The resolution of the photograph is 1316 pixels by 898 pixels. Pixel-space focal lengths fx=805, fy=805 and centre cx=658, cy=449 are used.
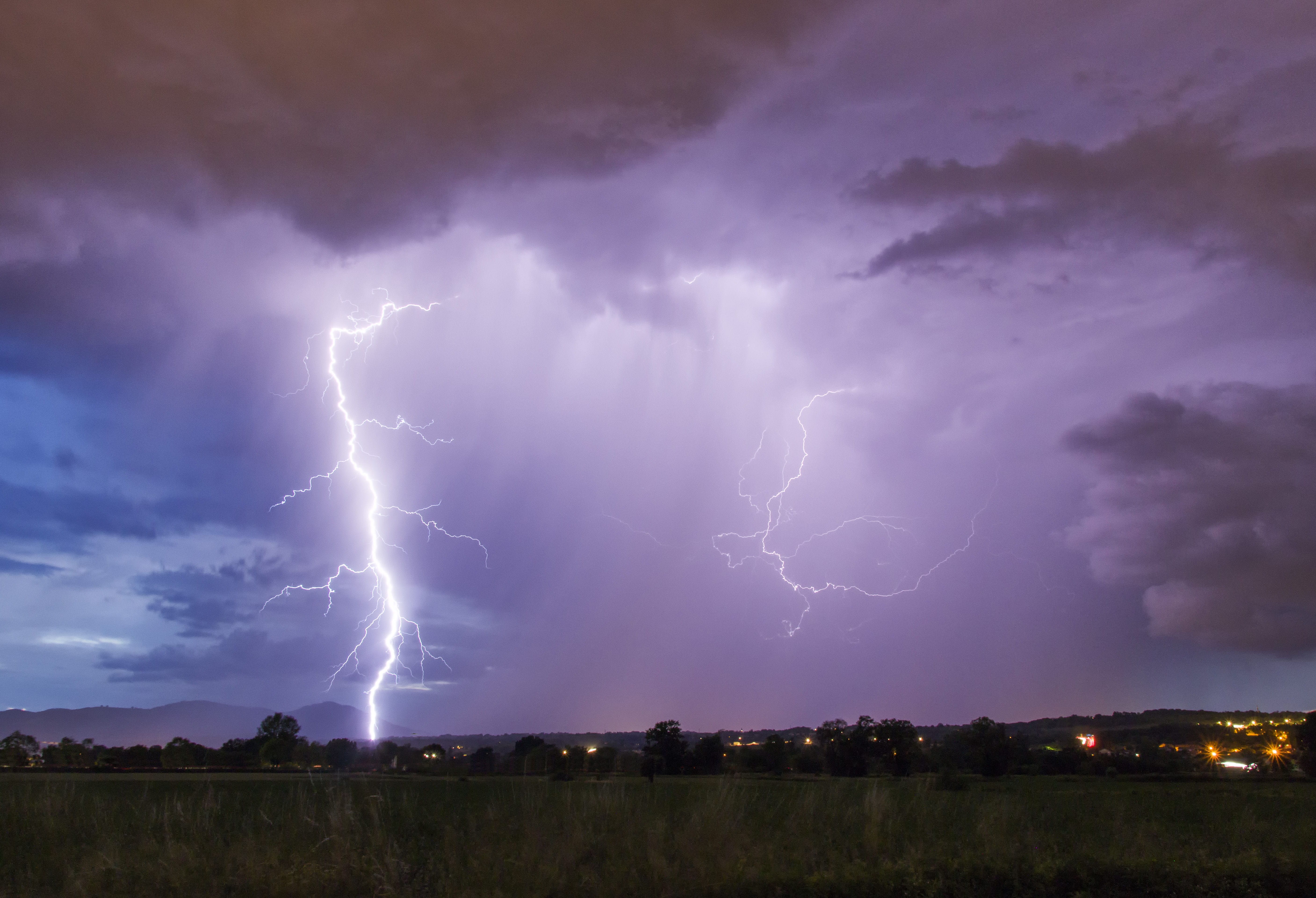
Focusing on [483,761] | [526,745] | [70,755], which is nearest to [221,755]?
[70,755]

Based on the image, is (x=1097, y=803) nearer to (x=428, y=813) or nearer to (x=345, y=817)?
(x=428, y=813)

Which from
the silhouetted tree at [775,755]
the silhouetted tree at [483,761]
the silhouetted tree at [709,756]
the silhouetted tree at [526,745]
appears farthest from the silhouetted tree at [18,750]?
the silhouetted tree at [775,755]

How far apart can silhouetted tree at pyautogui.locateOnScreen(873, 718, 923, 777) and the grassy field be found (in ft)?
274

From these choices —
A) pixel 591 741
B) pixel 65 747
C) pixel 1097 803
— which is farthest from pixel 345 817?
pixel 591 741

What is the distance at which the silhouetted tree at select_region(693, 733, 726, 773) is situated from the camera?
91438mm

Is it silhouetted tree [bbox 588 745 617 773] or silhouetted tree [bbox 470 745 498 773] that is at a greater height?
silhouetted tree [bbox 588 745 617 773]

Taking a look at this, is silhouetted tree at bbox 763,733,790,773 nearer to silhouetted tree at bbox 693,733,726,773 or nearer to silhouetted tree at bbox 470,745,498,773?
silhouetted tree at bbox 693,733,726,773

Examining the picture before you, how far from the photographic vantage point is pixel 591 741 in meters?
169

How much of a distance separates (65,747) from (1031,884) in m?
104

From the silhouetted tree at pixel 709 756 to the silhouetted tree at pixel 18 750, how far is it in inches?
2532

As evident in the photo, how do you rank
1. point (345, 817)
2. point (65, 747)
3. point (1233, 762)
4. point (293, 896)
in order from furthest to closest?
point (1233, 762)
point (65, 747)
point (345, 817)
point (293, 896)

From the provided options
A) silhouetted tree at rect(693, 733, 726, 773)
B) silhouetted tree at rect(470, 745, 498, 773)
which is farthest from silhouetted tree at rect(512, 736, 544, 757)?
silhouetted tree at rect(693, 733, 726, 773)

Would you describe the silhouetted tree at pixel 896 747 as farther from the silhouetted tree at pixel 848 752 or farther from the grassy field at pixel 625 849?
the grassy field at pixel 625 849

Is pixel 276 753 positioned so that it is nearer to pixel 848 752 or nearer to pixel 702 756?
pixel 702 756
